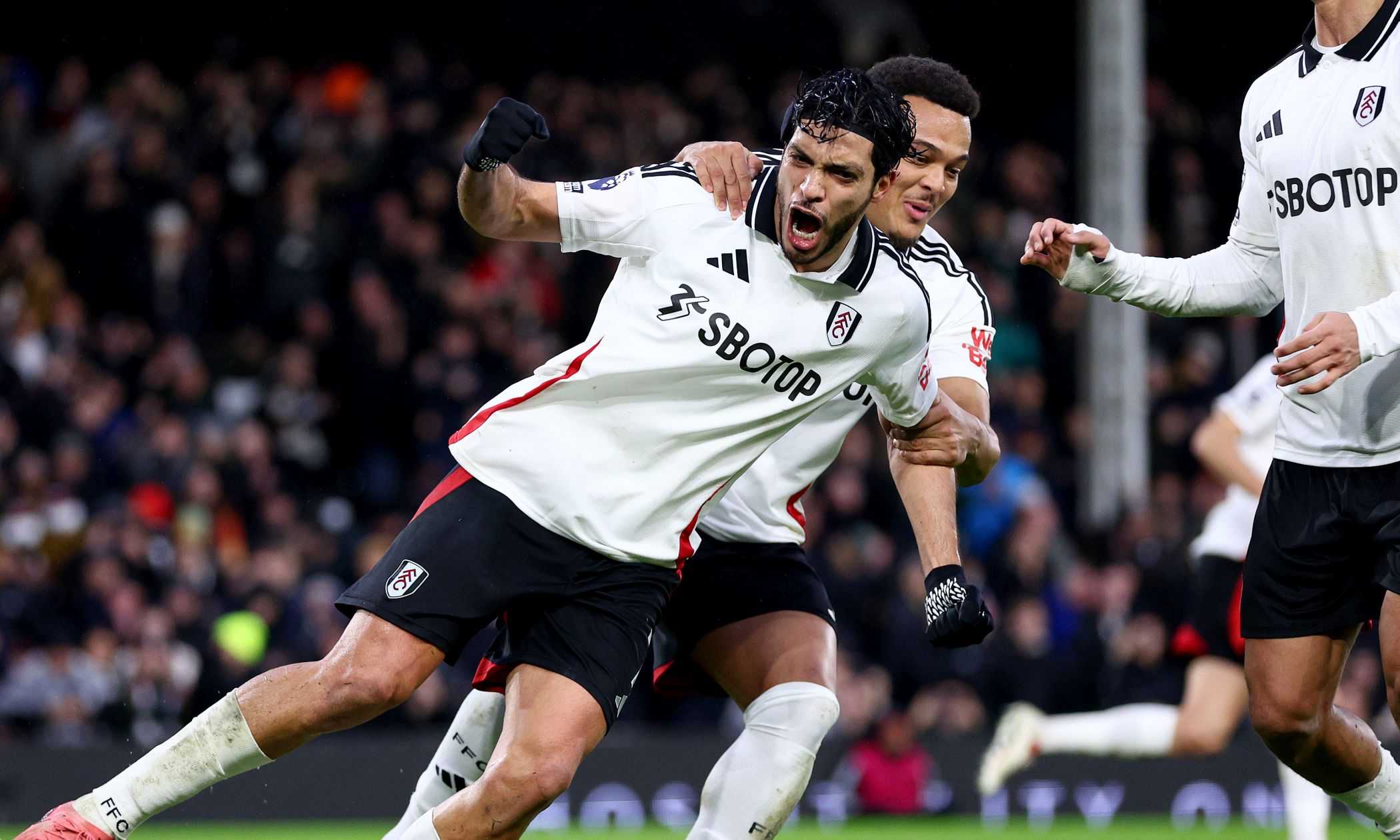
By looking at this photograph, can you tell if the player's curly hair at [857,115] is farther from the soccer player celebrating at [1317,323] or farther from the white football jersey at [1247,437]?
the white football jersey at [1247,437]

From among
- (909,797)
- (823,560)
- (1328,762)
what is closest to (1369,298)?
(1328,762)

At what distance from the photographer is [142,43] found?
16.1m

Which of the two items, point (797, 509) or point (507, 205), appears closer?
point (507, 205)

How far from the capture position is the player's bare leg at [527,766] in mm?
4730

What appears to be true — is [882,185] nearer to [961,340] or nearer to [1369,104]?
[961,340]

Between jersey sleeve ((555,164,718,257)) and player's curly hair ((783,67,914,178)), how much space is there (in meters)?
0.35

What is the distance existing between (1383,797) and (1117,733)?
323cm

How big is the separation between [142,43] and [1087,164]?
25.8 ft

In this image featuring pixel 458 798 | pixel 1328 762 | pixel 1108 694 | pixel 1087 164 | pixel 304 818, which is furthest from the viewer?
pixel 1087 164

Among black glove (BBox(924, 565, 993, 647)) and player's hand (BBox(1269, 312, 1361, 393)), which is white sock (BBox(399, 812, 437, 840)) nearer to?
black glove (BBox(924, 565, 993, 647))

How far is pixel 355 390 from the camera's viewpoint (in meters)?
13.4

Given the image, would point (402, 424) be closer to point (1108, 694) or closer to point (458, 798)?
point (1108, 694)

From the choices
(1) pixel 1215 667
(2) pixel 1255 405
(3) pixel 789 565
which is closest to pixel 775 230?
(3) pixel 789 565

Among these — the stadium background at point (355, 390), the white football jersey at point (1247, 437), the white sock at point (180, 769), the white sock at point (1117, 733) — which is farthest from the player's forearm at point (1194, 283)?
the stadium background at point (355, 390)
